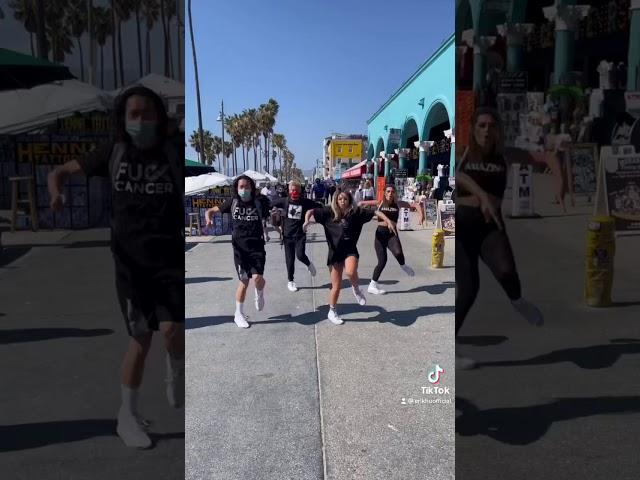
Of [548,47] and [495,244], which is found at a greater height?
[548,47]

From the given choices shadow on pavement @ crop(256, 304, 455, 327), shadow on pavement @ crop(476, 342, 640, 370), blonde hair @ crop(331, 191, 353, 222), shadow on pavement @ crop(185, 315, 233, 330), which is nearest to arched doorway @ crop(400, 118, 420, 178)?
blonde hair @ crop(331, 191, 353, 222)

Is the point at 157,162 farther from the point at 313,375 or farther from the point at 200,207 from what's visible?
the point at 200,207

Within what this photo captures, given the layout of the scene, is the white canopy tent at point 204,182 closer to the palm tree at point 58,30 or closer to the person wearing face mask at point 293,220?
the person wearing face mask at point 293,220

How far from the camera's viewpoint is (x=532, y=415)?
1.95 meters

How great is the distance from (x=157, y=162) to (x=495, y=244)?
117 cm

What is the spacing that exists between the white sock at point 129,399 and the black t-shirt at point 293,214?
4.60 m

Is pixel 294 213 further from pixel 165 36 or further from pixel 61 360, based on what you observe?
pixel 61 360

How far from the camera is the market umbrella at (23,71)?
1.65 m

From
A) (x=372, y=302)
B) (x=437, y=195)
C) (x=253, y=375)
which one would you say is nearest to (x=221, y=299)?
(x=372, y=302)

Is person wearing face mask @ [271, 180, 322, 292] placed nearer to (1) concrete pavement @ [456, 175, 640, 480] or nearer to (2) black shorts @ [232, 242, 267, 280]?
(2) black shorts @ [232, 242, 267, 280]

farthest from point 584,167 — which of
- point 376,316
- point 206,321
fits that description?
point 206,321

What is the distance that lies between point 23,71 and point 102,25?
1.01 feet

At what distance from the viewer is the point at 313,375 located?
12.7ft

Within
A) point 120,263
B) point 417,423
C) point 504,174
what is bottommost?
point 417,423
